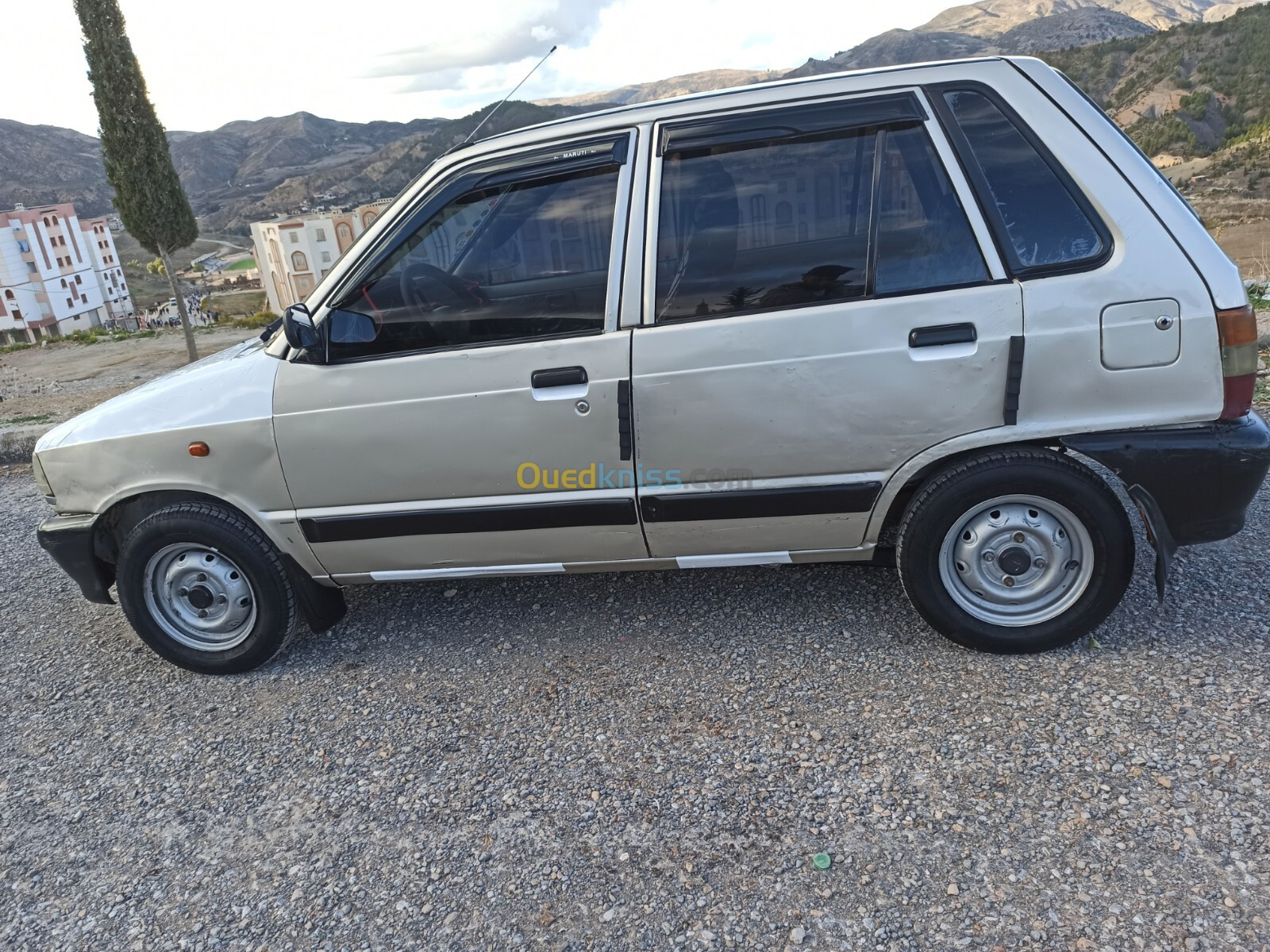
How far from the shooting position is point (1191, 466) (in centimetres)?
280

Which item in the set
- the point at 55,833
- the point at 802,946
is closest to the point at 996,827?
the point at 802,946

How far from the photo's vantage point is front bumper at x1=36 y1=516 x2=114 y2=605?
140 inches

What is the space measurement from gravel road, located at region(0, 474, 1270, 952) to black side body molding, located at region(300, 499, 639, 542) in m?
0.61

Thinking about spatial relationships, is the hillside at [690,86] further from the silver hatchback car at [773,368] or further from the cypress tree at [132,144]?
the cypress tree at [132,144]

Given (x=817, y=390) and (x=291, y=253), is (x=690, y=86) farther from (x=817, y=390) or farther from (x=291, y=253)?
(x=817, y=390)

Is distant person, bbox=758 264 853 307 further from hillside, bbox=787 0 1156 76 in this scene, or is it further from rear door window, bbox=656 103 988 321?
hillside, bbox=787 0 1156 76

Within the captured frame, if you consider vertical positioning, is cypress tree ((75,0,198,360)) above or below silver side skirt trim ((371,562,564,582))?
above

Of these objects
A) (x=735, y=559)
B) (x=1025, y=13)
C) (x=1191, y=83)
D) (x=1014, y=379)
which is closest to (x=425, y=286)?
(x=735, y=559)

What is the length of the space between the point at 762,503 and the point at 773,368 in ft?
1.71

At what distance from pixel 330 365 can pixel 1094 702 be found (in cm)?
299

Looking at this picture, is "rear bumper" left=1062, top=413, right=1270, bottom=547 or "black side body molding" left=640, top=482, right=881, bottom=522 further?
"black side body molding" left=640, top=482, right=881, bottom=522

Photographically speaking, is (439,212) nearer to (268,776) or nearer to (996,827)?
(268,776)

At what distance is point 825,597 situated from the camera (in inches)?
145

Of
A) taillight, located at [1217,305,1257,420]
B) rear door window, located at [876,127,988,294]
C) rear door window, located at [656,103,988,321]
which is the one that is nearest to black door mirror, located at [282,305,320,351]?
rear door window, located at [656,103,988,321]
